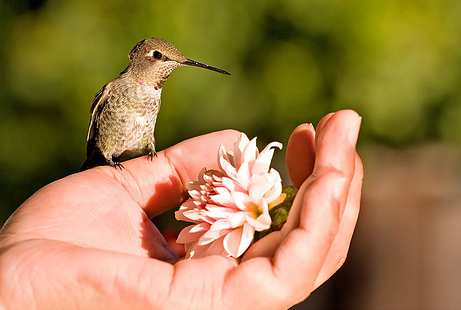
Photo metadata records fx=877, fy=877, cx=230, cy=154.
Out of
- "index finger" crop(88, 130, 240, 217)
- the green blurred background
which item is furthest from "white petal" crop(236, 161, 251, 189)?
the green blurred background

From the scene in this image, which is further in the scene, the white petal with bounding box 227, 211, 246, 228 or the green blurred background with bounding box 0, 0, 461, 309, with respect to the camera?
the green blurred background with bounding box 0, 0, 461, 309

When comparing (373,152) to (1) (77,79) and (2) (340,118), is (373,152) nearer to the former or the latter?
(1) (77,79)

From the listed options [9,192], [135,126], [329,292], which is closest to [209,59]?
[135,126]

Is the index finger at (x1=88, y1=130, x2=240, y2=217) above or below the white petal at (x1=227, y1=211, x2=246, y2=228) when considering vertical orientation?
below

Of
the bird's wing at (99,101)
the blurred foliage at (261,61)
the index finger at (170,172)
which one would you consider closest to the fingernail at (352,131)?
the index finger at (170,172)

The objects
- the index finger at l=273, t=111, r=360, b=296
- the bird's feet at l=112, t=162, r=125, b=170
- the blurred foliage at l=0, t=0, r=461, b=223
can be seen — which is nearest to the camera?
the index finger at l=273, t=111, r=360, b=296

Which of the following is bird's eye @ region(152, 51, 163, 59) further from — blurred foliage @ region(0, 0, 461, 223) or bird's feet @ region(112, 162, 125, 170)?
blurred foliage @ region(0, 0, 461, 223)
